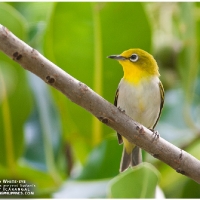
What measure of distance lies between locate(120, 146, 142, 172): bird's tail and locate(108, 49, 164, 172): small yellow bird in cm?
6

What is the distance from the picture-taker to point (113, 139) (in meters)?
1.21

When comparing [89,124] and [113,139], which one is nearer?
[113,139]

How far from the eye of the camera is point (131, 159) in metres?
1.22

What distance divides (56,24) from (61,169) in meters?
0.43

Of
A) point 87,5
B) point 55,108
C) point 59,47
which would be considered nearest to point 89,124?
point 55,108

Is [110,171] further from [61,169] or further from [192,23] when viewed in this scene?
[192,23]

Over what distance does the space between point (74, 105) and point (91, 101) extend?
540mm

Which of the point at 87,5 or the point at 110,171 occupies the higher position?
the point at 87,5

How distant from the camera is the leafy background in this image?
4.03ft

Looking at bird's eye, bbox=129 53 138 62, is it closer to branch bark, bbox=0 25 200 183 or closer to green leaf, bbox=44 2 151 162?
green leaf, bbox=44 2 151 162

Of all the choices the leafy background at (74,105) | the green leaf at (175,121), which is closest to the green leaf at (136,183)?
the leafy background at (74,105)

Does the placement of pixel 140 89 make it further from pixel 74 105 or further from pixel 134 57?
pixel 74 105

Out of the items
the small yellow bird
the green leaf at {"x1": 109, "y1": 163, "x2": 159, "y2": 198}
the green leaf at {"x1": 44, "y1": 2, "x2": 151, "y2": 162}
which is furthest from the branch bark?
the green leaf at {"x1": 44, "y1": 2, "x2": 151, "y2": 162}

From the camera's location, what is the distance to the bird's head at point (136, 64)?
1.12 metres
